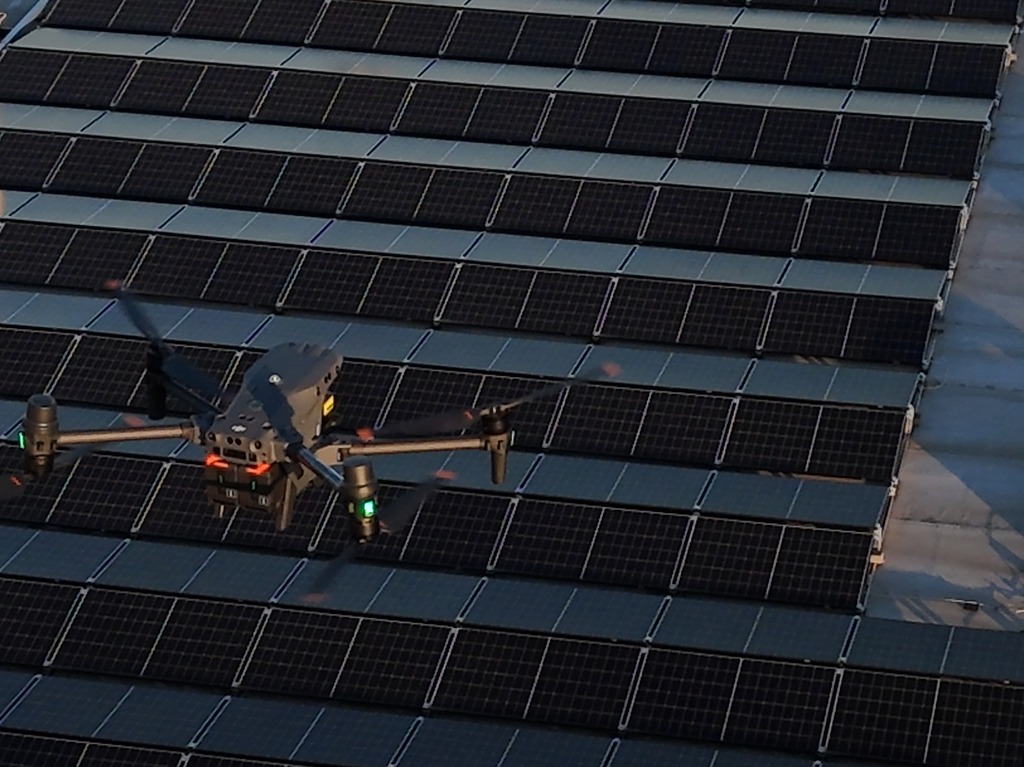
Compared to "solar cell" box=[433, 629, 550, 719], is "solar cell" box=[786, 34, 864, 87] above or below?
above

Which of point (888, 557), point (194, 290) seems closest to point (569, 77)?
point (194, 290)

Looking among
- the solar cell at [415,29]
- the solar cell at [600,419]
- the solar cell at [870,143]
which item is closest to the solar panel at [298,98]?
the solar cell at [415,29]

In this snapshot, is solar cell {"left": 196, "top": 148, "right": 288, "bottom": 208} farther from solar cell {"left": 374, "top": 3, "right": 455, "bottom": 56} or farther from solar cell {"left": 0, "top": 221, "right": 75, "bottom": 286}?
solar cell {"left": 374, "top": 3, "right": 455, "bottom": 56}

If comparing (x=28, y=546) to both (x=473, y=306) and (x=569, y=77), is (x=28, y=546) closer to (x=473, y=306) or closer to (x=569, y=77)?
(x=473, y=306)

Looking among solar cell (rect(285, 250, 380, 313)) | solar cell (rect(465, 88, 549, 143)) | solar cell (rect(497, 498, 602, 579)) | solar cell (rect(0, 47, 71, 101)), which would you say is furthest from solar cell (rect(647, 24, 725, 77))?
solar cell (rect(497, 498, 602, 579))

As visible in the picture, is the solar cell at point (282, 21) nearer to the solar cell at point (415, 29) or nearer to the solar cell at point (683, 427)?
the solar cell at point (415, 29)

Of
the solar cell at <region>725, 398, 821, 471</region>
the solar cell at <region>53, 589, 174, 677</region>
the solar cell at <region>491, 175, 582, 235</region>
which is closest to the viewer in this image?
the solar cell at <region>53, 589, 174, 677</region>
